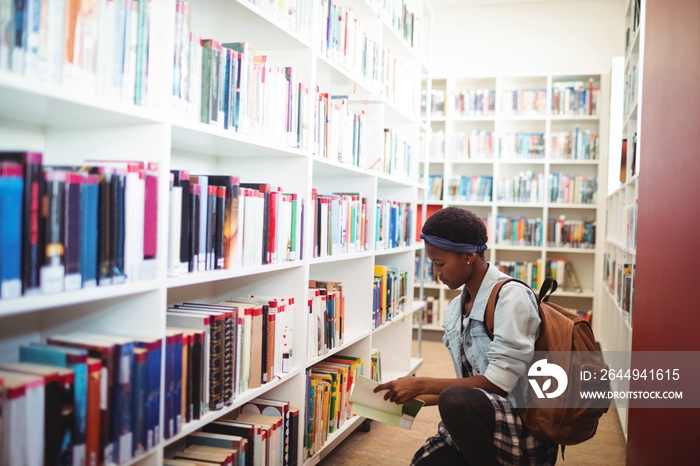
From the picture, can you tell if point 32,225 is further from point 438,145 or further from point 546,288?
point 438,145

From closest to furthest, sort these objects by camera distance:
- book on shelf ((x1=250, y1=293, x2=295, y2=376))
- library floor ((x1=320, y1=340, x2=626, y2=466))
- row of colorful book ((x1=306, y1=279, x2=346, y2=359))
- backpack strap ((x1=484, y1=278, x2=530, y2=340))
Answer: backpack strap ((x1=484, y1=278, x2=530, y2=340))
book on shelf ((x1=250, y1=293, x2=295, y2=376))
row of colorful book ((x1=306, y1=279, x2=346, y2=359))
library floor ((x1=320, y1=340, x2=626, y2=466))

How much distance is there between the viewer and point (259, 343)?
208 centimetres

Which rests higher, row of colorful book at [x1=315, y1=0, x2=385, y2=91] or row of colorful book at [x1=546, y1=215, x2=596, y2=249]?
row of colorful book at [x1=315, y1=0, x2=385, y2=91]

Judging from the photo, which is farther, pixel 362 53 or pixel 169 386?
pixel 362 53

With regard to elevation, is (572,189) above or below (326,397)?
above

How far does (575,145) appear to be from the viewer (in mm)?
6027

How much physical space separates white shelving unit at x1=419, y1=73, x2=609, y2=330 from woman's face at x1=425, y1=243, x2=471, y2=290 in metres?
4.20

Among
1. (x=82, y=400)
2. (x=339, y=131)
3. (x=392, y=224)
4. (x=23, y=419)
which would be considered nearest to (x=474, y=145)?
(x=392, y=224)

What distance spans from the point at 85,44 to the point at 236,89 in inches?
25.4

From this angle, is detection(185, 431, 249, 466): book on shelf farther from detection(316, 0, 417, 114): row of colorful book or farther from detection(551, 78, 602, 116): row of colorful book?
detection(551, 78, 602, 116): row of colorful book

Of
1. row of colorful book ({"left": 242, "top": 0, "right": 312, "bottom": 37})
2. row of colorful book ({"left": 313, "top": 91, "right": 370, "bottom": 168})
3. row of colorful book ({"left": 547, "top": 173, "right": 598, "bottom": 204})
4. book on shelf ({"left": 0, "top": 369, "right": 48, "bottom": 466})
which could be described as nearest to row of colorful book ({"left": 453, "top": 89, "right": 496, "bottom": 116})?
row of colorful book ({"left": 547, "top": 173, "right": 598, "bottom": 204})

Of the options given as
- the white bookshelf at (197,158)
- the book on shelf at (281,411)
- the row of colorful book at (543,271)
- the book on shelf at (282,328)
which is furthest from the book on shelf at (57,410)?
the row of colorful book at (543,271)

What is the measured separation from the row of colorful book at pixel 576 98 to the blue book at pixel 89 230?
5584 mm

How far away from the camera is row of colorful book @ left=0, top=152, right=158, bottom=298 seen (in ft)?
3.75
